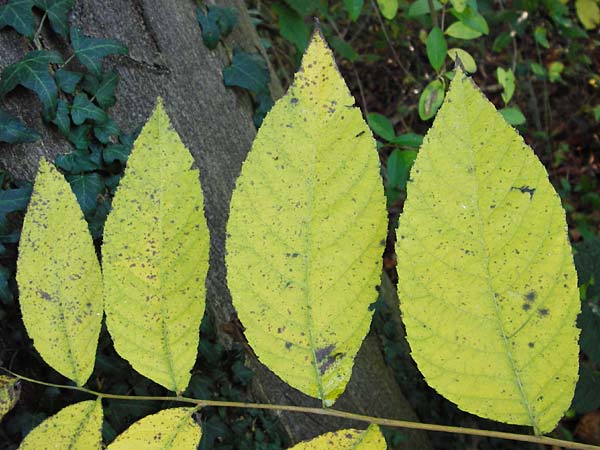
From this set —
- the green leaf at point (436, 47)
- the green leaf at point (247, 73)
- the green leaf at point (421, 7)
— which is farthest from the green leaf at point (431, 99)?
the green leaf at point (247, 73)

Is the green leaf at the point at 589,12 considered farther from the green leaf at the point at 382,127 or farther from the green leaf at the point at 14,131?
the green leaf at the point at 14,131

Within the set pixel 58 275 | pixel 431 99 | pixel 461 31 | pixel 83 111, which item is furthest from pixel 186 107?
pixel 461 31

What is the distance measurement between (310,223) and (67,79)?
68 cm

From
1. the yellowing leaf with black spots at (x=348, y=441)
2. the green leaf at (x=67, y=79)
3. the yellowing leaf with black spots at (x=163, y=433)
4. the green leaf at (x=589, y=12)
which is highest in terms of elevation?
the green leaf at (x=589, y=12)

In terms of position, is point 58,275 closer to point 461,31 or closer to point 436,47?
point 436,47

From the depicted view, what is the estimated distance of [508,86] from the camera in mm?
1805

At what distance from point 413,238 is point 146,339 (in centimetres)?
36

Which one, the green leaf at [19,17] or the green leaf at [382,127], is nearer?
the green leaf at [19,17]

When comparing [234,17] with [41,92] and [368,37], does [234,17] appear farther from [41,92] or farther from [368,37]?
[368,37]

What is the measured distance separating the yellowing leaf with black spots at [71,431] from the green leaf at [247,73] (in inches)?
31.7

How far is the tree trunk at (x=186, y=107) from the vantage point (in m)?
0.99

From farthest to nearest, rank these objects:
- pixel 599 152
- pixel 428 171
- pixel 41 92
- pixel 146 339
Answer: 1. pixel 599 152
2. pixel 41 92
3. pixel 146 339
4. pixel 428 171

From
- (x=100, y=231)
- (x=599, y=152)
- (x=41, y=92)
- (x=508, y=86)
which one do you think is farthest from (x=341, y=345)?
(x=599, y=152)

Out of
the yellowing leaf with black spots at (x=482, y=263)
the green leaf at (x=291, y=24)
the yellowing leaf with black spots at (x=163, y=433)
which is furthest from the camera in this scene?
the green leaf at (x=291, y=24)
